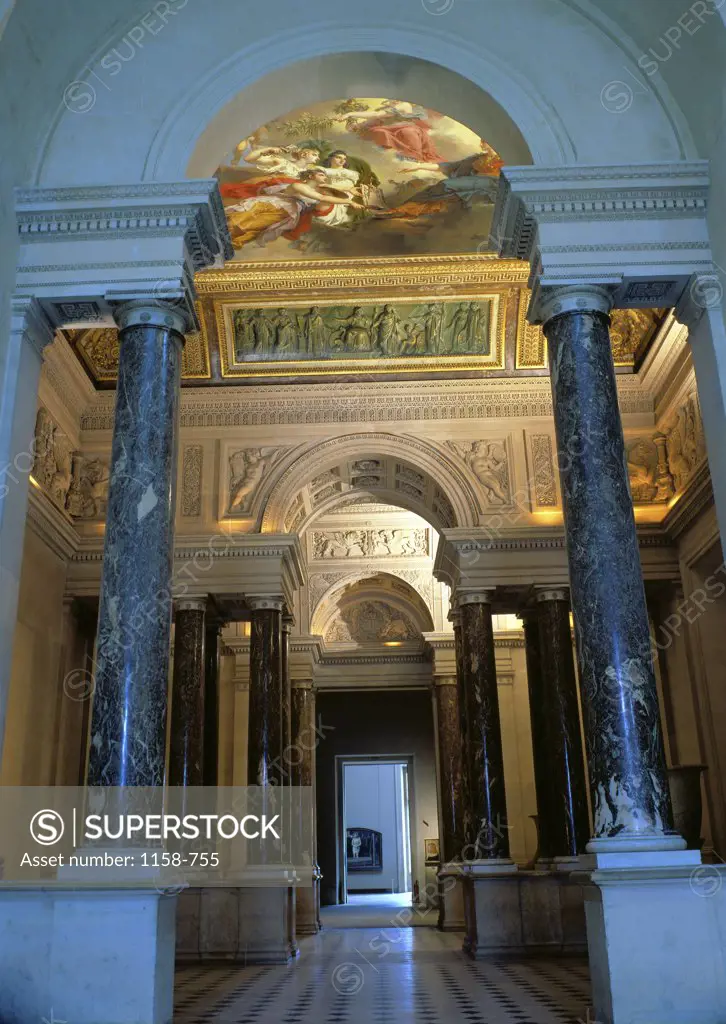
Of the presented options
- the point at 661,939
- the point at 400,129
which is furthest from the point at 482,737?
the point at 400,129

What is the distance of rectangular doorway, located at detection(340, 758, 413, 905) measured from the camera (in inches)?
1216

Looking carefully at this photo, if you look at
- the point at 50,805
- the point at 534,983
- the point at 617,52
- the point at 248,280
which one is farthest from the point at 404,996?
the point at 248,280

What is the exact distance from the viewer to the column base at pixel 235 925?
11.6 m

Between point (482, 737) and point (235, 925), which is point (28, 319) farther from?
point (482, 737)

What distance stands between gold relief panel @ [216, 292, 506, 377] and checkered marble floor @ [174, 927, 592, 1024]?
317 inches

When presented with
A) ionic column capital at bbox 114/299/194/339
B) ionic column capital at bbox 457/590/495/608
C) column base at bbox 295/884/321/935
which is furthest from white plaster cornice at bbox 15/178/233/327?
column base at bbox 295/884/321/935

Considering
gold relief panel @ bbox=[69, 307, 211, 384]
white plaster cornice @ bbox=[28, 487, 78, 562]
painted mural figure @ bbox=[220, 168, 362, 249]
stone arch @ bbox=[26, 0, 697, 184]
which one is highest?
painted mural figure @ bbox=[220, 168, 362, 249]

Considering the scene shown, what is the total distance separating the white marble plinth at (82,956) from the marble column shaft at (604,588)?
2.95m

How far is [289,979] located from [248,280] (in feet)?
29.2

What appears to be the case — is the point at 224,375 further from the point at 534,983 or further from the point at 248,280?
the point at 534,983

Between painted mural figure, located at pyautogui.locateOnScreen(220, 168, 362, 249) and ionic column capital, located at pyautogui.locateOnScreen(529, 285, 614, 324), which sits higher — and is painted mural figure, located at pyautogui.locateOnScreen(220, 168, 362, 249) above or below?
above

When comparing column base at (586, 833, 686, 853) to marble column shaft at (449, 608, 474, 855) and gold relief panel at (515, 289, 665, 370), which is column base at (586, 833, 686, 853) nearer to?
marble column shaft at (449, 608, 474, 855)

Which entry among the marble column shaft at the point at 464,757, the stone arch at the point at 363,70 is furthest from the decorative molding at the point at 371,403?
the stone arch at the point at 363,70

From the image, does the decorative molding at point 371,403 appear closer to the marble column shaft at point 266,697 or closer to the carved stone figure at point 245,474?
the carved stone figure at point 245,474
